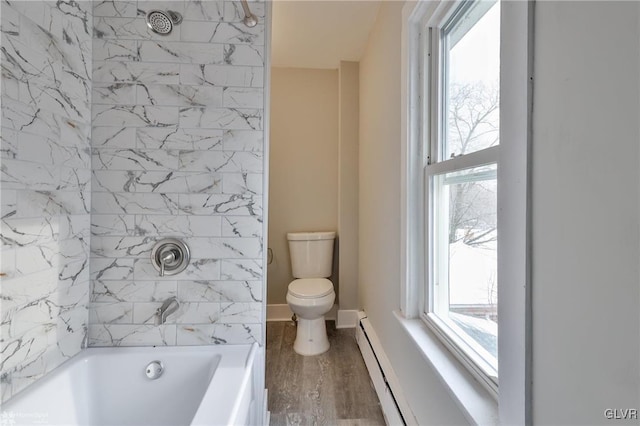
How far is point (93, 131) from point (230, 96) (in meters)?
0.63

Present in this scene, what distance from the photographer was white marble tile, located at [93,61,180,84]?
124 cm

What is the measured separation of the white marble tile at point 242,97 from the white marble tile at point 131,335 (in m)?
1.08

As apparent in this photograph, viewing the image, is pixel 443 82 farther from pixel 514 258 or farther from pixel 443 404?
pixel 443 404

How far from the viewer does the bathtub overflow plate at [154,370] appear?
1.18 meters

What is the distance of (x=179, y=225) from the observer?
128cm

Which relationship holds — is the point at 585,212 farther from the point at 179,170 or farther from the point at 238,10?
the point at 238,10

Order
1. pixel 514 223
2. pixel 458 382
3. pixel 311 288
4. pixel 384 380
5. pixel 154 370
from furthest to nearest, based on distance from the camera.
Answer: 1. pixel 311 288
2. pixel 384 380
3. pixel 154 370
4. pixel 458 382
5. pixel 514 223

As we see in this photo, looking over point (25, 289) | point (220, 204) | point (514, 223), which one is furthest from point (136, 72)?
point (514, 223)

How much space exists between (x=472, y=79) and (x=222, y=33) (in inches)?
43.7

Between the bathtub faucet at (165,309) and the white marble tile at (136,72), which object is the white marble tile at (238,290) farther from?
the white marble tile at (136,72)

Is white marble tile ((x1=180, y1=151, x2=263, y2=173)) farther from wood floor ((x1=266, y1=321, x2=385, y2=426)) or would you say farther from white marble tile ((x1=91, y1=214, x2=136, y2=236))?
wood floor ((x1=266, y1=321, x2=385, y2=426))

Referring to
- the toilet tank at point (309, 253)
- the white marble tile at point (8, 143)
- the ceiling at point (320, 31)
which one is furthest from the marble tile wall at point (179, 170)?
the toilet tank at point (309, 253)

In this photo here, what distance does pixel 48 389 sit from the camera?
39.4 inches

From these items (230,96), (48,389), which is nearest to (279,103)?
(230,96)
